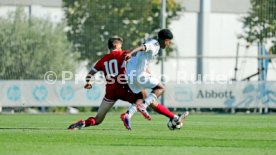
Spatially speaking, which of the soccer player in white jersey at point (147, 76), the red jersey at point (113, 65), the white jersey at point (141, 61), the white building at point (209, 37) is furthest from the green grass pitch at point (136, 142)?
the white building at point (209, 37)

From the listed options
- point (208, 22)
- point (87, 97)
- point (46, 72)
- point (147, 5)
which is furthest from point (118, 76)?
point (208, 22)

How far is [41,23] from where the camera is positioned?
40.9 m

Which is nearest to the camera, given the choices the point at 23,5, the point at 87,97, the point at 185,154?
the point at 185,154

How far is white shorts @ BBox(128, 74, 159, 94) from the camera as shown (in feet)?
53.5

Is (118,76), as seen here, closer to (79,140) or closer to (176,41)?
(79,140)

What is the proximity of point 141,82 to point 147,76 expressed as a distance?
17 cm

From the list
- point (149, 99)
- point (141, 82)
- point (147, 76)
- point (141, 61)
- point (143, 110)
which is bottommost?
point (143, 110)

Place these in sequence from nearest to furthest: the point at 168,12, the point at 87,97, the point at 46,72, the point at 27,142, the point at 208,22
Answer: the point at 27,142 → the point at 87,97 → the point at 46,72 → the point at 168,12 → the point at 208,22

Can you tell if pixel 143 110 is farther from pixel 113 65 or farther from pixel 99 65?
pixel 99 65

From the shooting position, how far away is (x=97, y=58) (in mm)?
37062

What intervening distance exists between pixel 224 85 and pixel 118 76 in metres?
18.4

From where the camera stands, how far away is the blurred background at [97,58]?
34312mm

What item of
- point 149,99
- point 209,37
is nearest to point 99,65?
point 149,99

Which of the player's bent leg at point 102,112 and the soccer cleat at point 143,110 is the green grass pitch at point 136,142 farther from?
the player's bent leg at point 102,112
